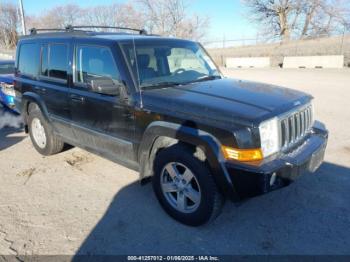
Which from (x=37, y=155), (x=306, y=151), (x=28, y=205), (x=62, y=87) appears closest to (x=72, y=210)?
(x=28, y=205)

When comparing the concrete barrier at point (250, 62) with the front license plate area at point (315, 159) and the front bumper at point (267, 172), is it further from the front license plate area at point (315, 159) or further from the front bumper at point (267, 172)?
the front bumper at point (267, 172)

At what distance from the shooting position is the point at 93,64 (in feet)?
14.3

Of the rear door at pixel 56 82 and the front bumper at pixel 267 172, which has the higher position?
the rear door at pixel 56 82

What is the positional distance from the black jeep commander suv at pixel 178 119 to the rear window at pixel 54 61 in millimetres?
15

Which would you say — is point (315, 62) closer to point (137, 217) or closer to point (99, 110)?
point (99, 110)

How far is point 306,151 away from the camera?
3592mm

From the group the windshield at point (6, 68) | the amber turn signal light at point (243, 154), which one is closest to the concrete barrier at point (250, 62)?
the windshield at point (6, 68)

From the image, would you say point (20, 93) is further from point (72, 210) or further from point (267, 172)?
point (267, 172)

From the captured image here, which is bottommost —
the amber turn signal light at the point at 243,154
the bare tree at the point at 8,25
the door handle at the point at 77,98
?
the amber turn signal light at the point at 243,154

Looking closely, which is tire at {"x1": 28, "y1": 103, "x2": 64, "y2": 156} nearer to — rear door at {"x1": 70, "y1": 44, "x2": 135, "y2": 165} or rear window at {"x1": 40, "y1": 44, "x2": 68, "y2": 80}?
rear window at {"x1": 40, "y1": 44, "x2": 68, "y2": 80}

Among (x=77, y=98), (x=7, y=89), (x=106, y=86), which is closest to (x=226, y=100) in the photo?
(x=106, y=86)

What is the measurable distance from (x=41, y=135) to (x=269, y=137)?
4.26 m

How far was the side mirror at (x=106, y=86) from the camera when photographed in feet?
12.5

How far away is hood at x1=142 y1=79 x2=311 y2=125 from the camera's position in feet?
10.6
